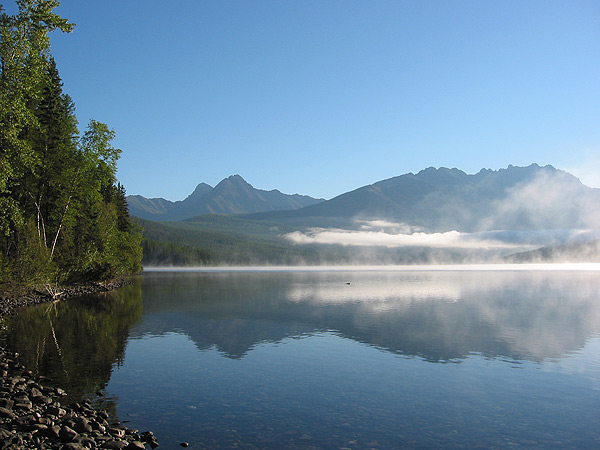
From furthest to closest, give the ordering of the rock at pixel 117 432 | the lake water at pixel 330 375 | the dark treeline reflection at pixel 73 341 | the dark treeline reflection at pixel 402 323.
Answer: the dark treeline reflection at pixel 402 323
the dark treeline reflection at pixel 73 341
the lake water at pixel 330 375
the rock at pixel 117 432

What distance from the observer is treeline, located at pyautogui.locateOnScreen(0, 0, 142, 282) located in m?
29.9

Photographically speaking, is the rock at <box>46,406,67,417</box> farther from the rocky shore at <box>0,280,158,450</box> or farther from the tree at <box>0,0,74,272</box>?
the tree at <box>0,0,74,272</box>

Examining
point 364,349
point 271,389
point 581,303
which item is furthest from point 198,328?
point 581,303

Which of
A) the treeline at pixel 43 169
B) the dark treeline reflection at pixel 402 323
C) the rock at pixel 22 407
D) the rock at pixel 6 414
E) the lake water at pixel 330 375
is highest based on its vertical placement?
the treeline at pixel 43 169

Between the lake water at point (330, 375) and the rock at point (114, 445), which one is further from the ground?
the rock at point (114, 445)

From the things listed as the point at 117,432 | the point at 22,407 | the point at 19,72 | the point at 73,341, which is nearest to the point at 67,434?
the point at 117,432

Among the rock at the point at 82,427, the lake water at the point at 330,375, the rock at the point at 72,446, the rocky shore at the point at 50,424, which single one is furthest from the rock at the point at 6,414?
the lake water at the point at 330,375

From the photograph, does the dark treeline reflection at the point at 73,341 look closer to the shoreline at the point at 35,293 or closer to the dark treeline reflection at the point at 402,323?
the shoreline at the point at 35,293

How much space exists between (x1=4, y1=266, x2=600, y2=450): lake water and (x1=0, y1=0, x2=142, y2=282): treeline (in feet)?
27.7

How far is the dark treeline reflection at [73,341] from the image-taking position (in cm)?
2292

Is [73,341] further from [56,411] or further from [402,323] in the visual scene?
[402,323]

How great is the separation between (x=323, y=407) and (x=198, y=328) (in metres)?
23.6

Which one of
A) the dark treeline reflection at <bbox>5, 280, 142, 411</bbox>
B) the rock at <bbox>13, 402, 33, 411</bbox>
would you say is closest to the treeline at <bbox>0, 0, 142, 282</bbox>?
the dark treeline reflection at <bbox>5, 280, 142, 411</bbox>

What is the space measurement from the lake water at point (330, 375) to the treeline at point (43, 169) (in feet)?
27.7
